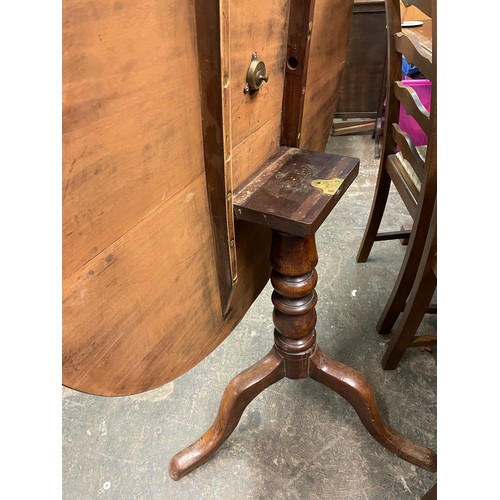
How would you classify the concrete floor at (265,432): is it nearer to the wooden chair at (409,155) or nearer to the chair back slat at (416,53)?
the wooden chair at (409,155)

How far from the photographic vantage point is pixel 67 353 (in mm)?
497

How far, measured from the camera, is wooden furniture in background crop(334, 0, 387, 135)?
253cm

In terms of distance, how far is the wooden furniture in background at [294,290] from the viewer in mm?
688

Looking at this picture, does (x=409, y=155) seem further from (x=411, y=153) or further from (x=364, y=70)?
(x=364, y=70)

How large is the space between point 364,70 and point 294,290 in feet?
7.60

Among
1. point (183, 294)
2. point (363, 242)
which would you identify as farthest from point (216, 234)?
point (363, 242)

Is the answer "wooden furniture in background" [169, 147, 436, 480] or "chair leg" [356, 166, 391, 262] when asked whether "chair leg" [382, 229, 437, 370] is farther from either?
"chair leg" [356, 166, 391, 262]

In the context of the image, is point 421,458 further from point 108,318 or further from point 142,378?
point 108,318

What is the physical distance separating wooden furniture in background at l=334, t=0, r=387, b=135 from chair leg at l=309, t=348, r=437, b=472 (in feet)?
6.01

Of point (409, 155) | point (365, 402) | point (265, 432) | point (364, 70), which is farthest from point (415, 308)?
point (364, 70)

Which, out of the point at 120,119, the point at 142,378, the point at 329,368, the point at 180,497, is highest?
the point at 120,119

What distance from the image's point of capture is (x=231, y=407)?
3.67ft

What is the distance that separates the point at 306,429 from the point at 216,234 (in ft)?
2.74

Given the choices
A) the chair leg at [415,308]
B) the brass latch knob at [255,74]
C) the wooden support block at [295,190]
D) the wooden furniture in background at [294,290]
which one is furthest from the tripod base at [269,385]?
the brass latch knob at [255,74]
